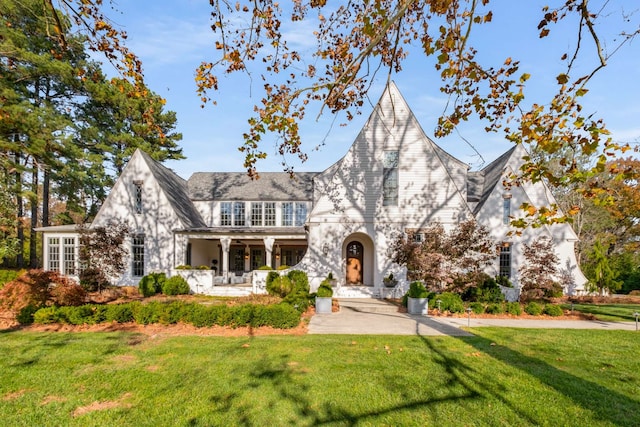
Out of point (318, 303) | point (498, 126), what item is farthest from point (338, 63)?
point (318, 303)

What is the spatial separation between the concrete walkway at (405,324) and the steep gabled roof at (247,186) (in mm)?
13544

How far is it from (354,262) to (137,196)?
49.9ft

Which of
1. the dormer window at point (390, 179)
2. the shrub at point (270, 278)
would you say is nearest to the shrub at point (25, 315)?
the shrub at point (270, 278)

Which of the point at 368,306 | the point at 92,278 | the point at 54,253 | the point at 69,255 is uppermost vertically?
the point at 54,253

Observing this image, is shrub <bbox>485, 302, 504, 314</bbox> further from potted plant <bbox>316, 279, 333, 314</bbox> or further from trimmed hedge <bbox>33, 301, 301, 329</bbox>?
trimmed hedge <bbox>33, 301, 301, 329</bbox>

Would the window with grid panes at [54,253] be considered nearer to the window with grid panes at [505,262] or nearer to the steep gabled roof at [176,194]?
the steep gabled roof at [176,194]

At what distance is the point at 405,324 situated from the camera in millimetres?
11070

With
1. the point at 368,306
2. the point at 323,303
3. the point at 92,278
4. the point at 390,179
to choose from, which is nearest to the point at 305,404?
the point at 323,303

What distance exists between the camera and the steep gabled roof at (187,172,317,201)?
24922 mm

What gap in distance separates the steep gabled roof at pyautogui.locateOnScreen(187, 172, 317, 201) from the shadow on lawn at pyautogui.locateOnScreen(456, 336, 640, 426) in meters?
18.7

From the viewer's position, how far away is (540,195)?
20.5m

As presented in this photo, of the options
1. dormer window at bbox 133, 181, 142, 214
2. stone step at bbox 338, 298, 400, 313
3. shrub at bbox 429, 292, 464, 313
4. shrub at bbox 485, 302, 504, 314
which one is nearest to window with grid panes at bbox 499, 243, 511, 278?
shrub at bbox 485, 302, 504, 314

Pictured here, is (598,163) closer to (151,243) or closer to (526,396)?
(526,396)

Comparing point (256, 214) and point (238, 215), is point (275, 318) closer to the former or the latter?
point (256, 214)
